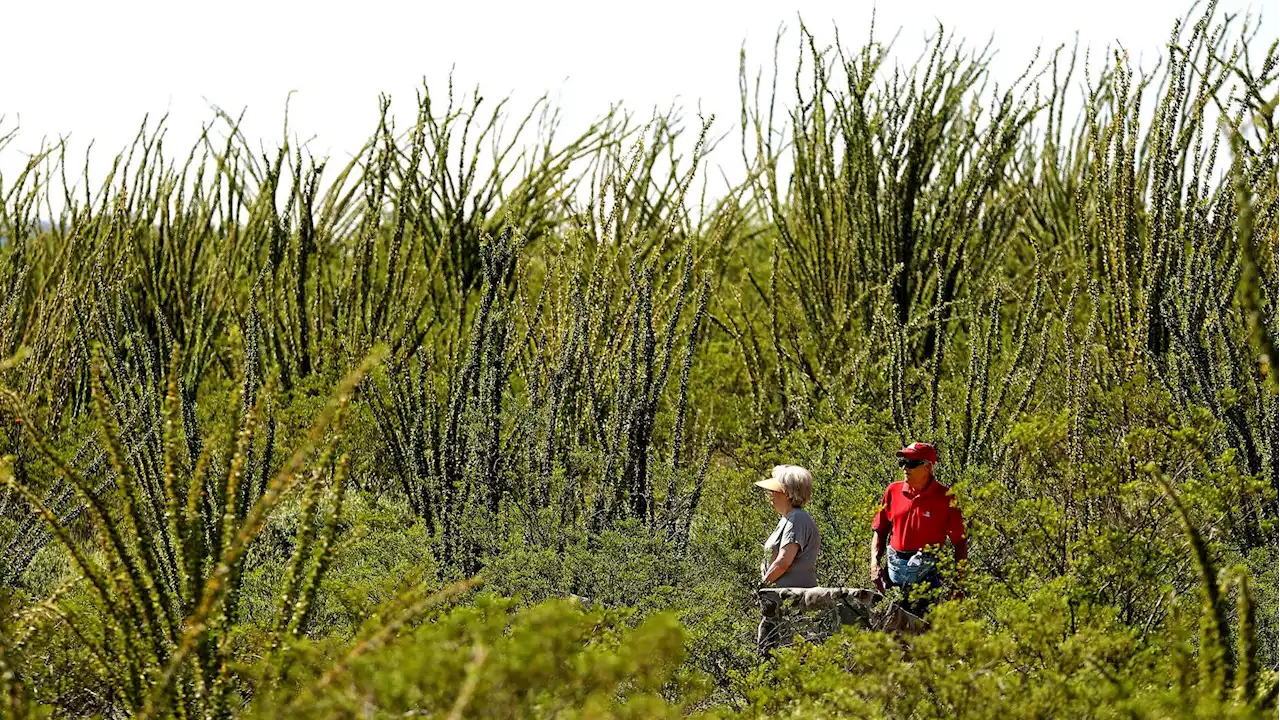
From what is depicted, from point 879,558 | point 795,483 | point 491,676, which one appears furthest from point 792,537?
point 491,676

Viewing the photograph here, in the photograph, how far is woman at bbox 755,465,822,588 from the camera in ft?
16.9

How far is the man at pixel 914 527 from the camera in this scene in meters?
5.14

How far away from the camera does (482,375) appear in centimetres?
642

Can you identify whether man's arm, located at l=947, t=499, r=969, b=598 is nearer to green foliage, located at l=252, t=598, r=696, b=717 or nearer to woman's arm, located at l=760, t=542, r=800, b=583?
woman's arm, located at l=760, t=542, r=800, b=583

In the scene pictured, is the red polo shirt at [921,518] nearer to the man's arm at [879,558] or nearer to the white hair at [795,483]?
the man's arm at [879,558]

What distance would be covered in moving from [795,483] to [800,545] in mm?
245

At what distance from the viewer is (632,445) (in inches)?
238

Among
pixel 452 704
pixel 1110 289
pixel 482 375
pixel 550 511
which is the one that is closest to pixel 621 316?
pixel 482 375

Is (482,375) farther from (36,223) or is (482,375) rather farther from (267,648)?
(267,648)

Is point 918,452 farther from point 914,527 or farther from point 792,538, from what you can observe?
point 792,538

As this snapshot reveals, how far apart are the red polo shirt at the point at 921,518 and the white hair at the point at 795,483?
41cm

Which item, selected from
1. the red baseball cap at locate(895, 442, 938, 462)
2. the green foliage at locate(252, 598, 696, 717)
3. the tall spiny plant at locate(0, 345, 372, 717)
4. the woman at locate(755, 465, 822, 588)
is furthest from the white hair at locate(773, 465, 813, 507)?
the green foliage at locate(252, 598, 696, 717)

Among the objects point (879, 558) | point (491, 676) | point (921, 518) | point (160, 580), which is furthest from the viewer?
point (879, 558)

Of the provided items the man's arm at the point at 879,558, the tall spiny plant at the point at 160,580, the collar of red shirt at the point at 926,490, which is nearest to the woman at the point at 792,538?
the man's arm at the point at 879,558
